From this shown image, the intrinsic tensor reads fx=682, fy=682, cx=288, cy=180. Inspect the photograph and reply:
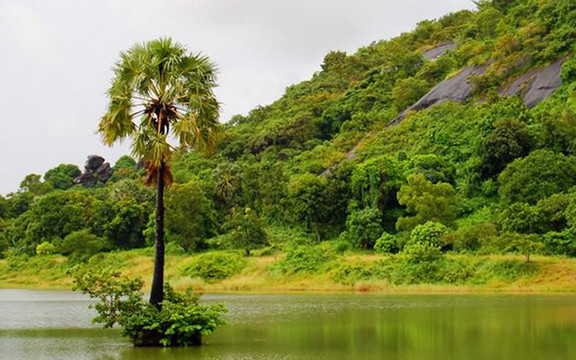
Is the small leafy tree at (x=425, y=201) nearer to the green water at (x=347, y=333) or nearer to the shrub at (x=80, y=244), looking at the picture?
the green water at (x=347, y=333)

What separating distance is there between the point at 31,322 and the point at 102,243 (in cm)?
4937

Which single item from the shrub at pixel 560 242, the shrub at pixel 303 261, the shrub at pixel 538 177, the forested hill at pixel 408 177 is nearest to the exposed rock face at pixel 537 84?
the forested hill at pixel 408 177

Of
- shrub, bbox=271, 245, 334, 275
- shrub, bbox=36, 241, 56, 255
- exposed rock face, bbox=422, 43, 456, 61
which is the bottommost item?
shrub, bbox=271, 245, 334, 275

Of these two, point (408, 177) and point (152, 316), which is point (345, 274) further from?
point (152, 316)

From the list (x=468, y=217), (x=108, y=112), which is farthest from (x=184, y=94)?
(x=468, y=217)

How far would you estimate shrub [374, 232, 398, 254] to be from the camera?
212 feet

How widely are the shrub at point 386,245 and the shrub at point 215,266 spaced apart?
12933mm

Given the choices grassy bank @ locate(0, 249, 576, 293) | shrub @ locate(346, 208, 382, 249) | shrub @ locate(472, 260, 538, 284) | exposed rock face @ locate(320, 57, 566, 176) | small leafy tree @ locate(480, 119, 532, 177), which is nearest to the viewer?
grassy bank @ locate(0, 249, 576, 293)

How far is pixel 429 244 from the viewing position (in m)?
59.1

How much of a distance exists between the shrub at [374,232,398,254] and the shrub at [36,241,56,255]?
3891 cm

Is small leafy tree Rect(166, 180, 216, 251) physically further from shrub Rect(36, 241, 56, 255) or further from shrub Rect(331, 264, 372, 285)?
shrub Rect(331, 264, 372, 285)

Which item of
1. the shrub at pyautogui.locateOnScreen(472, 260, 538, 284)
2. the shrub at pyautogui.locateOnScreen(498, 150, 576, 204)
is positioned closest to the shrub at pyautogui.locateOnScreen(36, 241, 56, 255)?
the shrub at pyautogui.locateOnScreen(472, 260, 538, 284)

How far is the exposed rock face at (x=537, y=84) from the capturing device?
86375 millimetres

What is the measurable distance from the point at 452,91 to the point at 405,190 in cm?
3913
